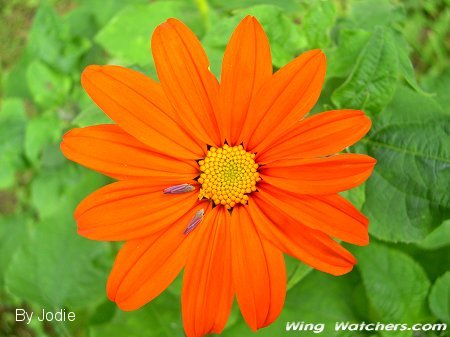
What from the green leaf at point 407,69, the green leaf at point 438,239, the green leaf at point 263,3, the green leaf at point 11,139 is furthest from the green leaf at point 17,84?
the green leaf at point 438,239

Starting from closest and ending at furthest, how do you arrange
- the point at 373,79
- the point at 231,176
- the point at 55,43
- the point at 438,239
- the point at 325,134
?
the point at 325,134 < the point at 231,176 < the point at 373,79 < the point at 438,239 < the point at 55,43

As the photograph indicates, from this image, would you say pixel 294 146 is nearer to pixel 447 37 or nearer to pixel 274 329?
pixel 274 329

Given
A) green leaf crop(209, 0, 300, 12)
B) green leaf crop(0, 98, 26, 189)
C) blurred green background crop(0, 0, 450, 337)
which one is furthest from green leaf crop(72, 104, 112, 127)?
green leaf crop(0, 98, 26, 189)

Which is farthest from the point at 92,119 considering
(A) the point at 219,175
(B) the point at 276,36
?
(B) the point at 276,36

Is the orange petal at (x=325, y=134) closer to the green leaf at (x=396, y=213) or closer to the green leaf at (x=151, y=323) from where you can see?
the green leaf at (x=396, y=213)

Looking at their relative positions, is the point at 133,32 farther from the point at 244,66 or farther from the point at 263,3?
the point at 244,66

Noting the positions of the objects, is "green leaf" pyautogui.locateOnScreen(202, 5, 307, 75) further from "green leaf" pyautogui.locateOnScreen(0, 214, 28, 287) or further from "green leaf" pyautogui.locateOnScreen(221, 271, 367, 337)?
"green leaf" pyautogui.locateOnScreen(0, 214, 28, 287)
